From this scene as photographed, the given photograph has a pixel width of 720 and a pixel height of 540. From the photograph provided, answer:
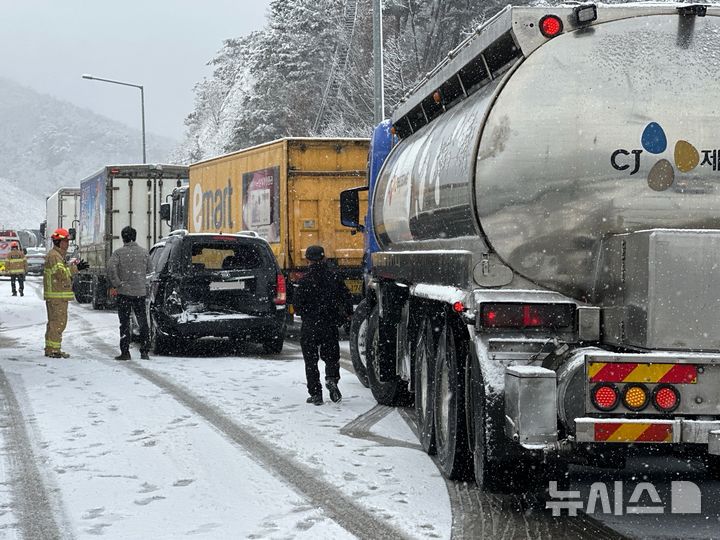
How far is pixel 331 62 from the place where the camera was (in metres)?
62.8

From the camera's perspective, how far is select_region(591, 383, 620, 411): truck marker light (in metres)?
5.95

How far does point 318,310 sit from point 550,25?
201 inches

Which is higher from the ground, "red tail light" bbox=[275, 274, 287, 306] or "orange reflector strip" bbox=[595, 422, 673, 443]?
"red tail light" bbox=[275, 274, 287, 306]

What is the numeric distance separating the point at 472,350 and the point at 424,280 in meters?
1.58

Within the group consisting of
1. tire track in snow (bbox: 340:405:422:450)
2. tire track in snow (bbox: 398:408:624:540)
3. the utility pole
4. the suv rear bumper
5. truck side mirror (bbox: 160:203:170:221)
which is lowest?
tire track in snow (bbox: 340:405:422:450)

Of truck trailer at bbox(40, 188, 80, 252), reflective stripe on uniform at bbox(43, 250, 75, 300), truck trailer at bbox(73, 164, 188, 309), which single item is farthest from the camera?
truck trailer at bbox(40, 188, 80, 252)

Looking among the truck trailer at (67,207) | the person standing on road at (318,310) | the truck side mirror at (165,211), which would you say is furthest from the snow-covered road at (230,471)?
the truck trailer at (67,207)

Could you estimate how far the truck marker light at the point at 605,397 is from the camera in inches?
234

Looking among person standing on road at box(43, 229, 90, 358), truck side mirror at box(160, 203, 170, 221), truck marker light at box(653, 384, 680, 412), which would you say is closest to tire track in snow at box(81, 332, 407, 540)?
truck marker light at box(653, 384, 680, 412)

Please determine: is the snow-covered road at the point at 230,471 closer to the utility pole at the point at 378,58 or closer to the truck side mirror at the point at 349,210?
the truck side mirror at the point at 349,210

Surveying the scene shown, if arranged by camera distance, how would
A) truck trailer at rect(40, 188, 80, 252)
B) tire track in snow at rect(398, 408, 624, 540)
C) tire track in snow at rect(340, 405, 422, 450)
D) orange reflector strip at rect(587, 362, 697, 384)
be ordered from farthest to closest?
1. truck trailer at rect(40, 188, 80, 252)
2. tire track in snow at rect(340, 405, 422, 450)
3. tire track in snow at rect(398, 408, 624, 540)
4. orange reflector strip at rect(587, 362, 697, 384)

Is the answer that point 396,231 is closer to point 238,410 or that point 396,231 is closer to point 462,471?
point 238,410

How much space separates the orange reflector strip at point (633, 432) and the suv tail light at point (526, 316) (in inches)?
28.2

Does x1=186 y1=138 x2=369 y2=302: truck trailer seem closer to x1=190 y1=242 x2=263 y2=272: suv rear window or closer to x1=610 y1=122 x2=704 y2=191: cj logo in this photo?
x1=190 y1=242 x2=263 y2=272: suv rear window
